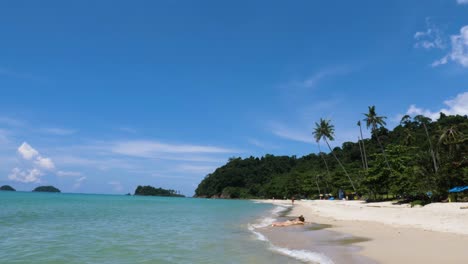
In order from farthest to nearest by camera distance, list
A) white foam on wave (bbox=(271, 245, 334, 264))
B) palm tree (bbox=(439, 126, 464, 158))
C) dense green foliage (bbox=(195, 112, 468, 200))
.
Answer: palm tree (bbox=(439, 126, 464, 158)) < dense green foliage (bbox=(195, 112, 468, 200)) < white foam on wave (bbox=(271, 245, 334, 264))

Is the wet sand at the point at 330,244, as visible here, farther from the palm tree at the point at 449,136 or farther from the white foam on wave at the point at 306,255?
the palm tree at the point at 449,136

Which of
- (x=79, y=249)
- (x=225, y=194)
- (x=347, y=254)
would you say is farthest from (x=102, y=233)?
(x=225, y=194)

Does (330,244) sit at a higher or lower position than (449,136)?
lower

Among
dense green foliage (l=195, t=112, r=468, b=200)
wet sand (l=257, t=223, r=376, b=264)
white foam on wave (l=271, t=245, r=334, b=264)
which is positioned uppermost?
dense green foliage (l=195, t=112, r=468, b=200)

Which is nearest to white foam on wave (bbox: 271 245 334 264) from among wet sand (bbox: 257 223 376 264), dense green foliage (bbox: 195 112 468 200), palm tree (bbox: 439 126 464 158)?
wet sand (bbox: 257 223 376 264)

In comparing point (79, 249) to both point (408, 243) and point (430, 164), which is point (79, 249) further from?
point (430, 164)

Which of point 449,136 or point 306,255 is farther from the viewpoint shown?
point 449,136

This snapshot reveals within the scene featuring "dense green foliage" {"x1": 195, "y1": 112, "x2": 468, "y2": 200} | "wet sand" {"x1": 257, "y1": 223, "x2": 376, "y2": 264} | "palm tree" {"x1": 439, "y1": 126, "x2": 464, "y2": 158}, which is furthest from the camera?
"palm tree" {"x1": 439, "y1": 126, "x2": 464, "y2": 158}

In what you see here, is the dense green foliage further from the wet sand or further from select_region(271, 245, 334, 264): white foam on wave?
select_region(271, 245, 334, 264): white foam on wave

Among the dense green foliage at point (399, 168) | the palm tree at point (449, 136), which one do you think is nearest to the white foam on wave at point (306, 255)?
the dense green foliage at point (399, 168)

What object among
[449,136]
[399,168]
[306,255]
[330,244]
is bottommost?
[306,255]

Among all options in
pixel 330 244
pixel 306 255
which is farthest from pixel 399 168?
pixel 306 255

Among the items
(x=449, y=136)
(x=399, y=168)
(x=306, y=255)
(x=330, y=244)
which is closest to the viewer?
(x=306, y=255)

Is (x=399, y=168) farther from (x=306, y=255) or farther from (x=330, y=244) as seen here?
(x=306, y=255)
